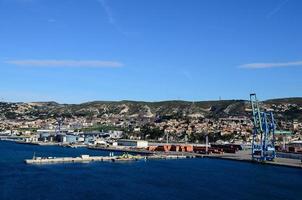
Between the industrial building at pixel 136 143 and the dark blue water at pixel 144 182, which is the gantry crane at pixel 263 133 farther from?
the industrial building at pixel 136 143

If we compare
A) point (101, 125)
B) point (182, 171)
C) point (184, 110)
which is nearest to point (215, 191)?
point (182, 171)

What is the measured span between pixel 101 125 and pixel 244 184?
118392 millimetres

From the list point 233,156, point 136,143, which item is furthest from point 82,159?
point 136,143

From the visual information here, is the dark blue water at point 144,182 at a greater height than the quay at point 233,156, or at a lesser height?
lesser

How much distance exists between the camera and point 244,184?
38.9m

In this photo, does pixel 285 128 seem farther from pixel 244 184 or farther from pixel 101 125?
pixel 244 184

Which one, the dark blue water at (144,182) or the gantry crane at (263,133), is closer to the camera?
the dark blue water at (144,182)

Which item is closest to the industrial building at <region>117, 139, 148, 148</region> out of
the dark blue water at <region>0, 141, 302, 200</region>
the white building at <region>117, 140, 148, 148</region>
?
the white building at <region>117, 140, 148, 148</region>

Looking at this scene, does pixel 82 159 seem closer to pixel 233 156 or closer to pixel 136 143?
pixel 233 156

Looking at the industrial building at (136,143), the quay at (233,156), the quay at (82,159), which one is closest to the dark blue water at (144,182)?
the quay at (82,159)

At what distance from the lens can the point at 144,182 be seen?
3853 cm

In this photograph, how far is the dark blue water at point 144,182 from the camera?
3250cm

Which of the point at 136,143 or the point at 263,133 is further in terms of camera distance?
the point at 136,143

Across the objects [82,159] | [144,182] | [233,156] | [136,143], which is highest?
[136,143]
